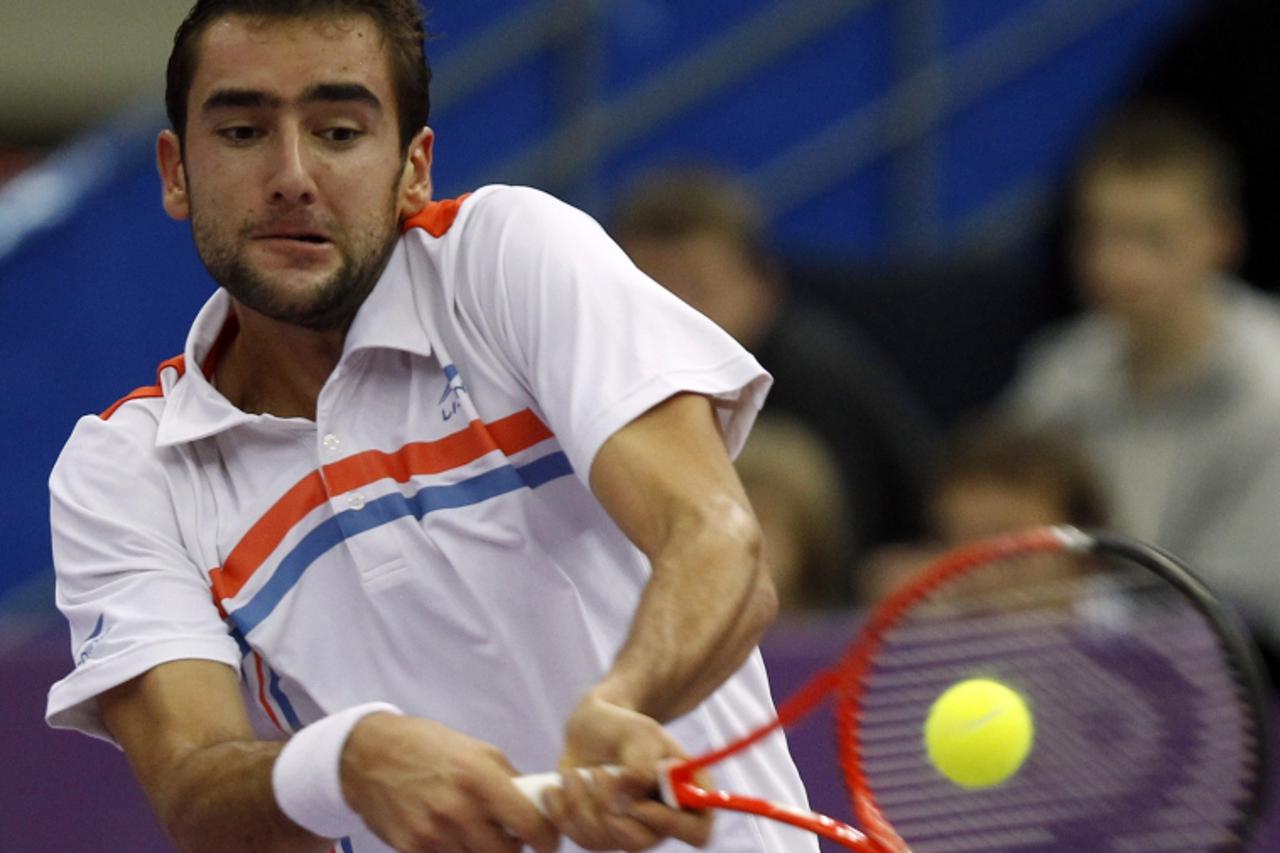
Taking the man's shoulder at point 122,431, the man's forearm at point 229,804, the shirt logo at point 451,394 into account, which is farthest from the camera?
the man's shoulder at point 122,431

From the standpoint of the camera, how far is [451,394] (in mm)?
2691

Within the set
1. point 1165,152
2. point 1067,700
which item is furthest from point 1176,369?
point 1067,700

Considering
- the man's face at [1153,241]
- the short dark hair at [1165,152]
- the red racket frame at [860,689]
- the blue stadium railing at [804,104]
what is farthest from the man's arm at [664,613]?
the blue stadium railing at [804,104]

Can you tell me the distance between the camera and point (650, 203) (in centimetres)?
533

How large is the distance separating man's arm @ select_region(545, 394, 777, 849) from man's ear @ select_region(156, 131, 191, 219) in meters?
0.67

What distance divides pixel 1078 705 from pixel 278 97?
6.46ft

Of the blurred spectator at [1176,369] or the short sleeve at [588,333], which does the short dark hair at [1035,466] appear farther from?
the short sleeve at [588,333]

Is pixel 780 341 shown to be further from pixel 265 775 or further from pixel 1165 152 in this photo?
pixel 265 775

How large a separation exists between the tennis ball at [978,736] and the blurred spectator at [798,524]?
Answer: 2.07m

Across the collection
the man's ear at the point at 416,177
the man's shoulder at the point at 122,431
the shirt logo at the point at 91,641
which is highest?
the man's ear at the point at 416,177

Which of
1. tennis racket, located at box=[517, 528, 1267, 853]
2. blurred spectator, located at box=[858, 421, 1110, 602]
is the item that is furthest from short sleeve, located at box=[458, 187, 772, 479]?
blurred spectator, located at box=[858, 421, 1110, 602]

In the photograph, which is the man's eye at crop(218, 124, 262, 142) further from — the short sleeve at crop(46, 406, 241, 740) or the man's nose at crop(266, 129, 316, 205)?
the short sleeve at crop(46, 406, 241, 740)

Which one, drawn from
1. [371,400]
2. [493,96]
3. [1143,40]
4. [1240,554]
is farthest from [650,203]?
[371,400]

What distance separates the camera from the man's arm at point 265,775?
2.26m
